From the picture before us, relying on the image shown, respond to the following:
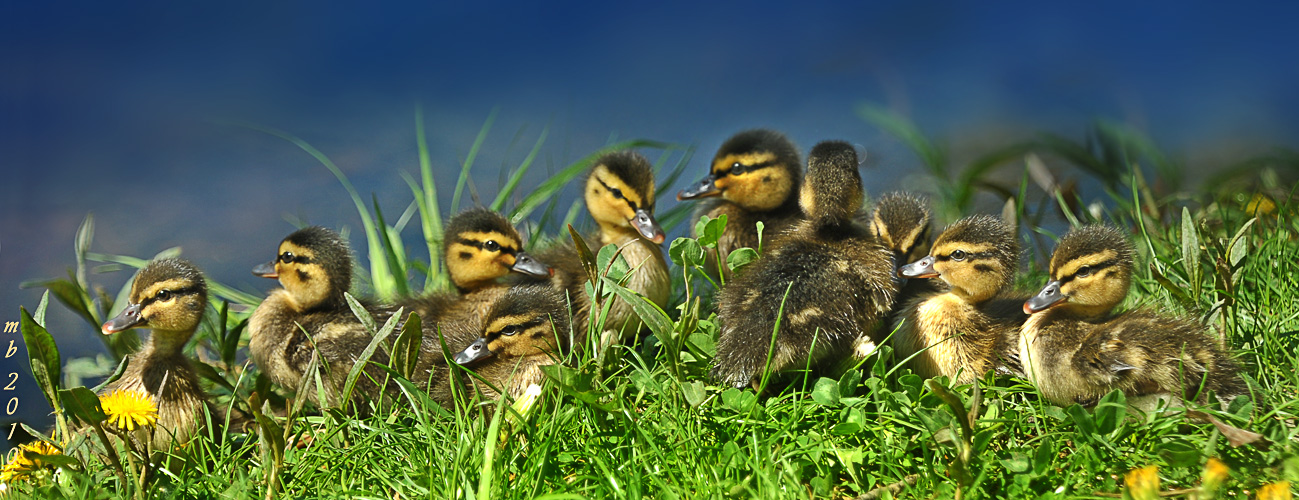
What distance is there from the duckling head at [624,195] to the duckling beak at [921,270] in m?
0.84

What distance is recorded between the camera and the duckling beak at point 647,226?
130 inches

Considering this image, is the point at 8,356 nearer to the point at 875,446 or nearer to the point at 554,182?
the point at 554,182

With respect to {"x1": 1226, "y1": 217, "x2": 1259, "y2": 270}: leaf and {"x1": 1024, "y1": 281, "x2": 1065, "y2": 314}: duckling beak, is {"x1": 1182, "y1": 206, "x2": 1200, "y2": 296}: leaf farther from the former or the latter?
{"x1": 1024, "y1": 281, "x2": 1065, "y2": 314}: duckling beak

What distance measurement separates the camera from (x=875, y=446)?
224cm

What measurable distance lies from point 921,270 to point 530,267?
4.24 ft

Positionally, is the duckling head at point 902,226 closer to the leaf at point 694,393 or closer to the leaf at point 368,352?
the leaf at point 694,393

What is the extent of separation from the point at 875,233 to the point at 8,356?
2907 mm

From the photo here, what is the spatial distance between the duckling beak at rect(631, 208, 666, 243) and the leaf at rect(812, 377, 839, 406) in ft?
3.43

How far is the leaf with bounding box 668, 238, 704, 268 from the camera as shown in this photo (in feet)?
8.88

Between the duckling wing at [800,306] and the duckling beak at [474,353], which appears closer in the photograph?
the duckling wing at [800,306]

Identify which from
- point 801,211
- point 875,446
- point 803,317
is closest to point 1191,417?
point 875,446

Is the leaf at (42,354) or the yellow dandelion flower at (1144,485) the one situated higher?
the leaf at (42,354)

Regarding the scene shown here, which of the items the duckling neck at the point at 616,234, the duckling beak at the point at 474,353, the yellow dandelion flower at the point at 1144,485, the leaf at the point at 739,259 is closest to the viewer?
the yellow dandelion flower at the point at 1144,485

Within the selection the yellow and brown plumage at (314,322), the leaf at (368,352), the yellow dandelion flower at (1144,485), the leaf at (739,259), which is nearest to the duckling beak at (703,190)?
the leaf at (739,259)
